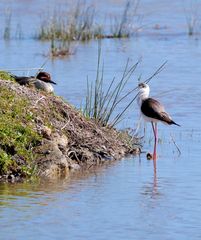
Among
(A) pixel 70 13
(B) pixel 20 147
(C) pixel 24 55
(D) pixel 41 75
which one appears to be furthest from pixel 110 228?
(A) pixel 70 13

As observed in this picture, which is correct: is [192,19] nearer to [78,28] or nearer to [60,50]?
[78,28]

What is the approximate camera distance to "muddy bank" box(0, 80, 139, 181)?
10.6m

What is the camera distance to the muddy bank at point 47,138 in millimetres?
10570

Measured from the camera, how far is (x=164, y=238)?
8.32 m

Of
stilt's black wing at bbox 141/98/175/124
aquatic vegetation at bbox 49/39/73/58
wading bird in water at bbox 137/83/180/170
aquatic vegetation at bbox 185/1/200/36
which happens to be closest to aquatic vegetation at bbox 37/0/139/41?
aquatic vegetation at bbox 49/39/73/58

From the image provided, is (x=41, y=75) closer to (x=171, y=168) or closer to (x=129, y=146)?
(x=129, y=146)

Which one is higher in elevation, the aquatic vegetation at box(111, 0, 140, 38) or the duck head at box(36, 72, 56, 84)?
the aquatic vegetation at box(111, 0, 140, 38)

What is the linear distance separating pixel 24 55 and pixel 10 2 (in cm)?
926

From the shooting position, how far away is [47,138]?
11.1 meters

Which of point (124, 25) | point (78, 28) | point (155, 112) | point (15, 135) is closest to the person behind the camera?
point (15, 135)

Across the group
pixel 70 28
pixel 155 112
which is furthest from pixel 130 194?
pixel 70 28

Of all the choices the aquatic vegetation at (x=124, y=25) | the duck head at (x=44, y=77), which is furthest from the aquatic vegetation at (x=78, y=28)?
the duck head at (x=44, y=77)

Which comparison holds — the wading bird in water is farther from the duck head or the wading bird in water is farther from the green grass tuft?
the green grass tuft

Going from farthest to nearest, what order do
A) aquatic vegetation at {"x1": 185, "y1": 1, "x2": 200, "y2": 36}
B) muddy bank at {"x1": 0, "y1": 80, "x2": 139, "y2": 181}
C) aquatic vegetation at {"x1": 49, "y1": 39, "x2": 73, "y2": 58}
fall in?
aquatic vegetation at {"x1": 185, "y1": 1, "x2": 200, "y2": 36} → aquatic vegetation at {"x1": 49, "y1": 39, "x2": 73, "y2": 58} → muddy bank at {"x1": 0, "y1": 80, "x2": 139, "y2": 181}
